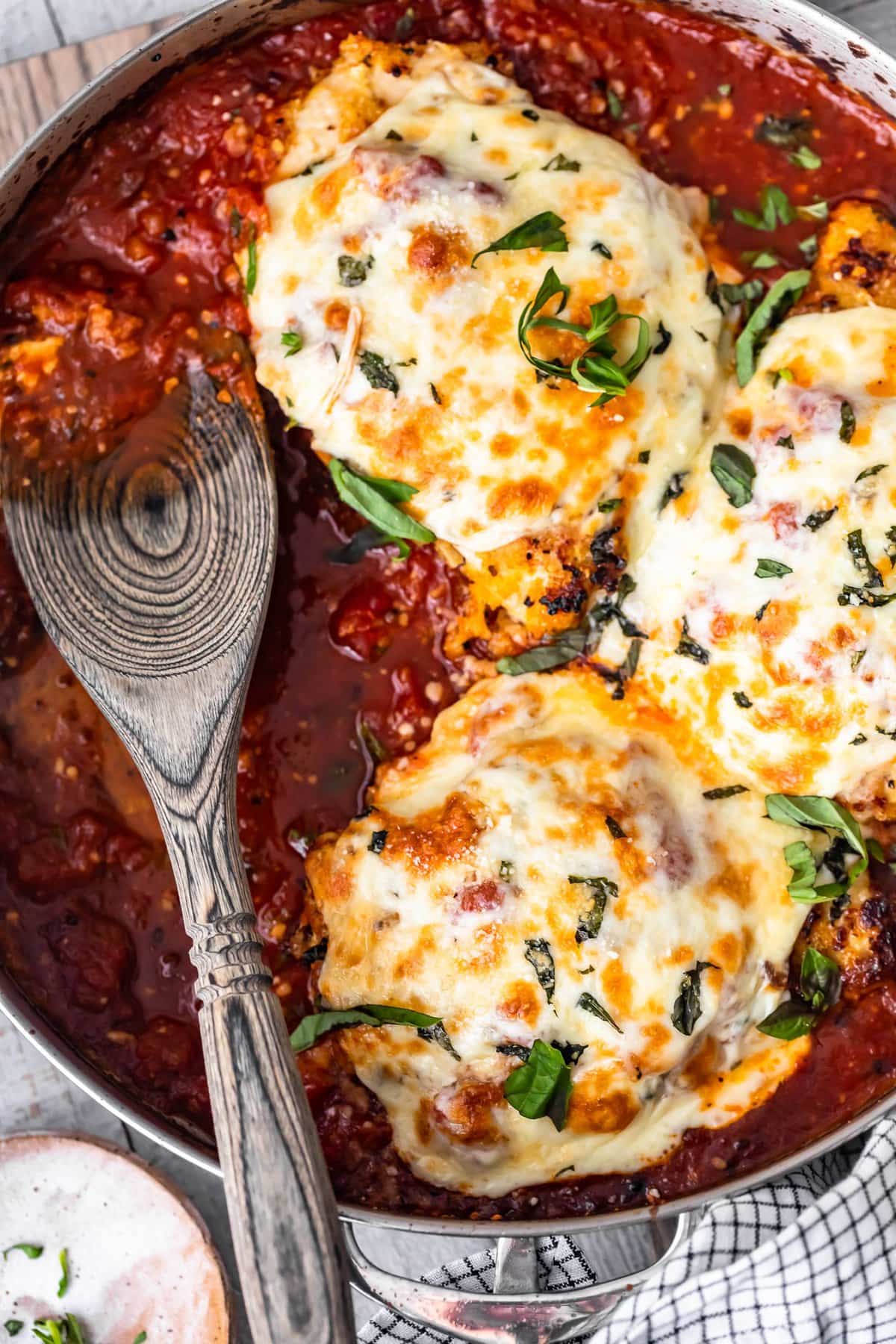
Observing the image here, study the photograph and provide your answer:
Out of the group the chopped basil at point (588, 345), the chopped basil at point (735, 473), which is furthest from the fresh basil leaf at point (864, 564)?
the chopped basil at point (588, 345)

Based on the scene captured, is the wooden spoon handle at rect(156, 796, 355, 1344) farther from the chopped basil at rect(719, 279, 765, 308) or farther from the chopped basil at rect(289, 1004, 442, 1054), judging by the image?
the chopped basil at rect(719, 279, 765, 308)

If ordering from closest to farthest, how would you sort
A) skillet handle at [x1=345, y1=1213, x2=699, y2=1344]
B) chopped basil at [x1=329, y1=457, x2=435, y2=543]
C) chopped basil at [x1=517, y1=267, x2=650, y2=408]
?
chopped basil at [x1=517, y1=267, x2=650, y2=408]
chopped basil at [x1=329, y1=457, x2=435, y2=543]
skillet handle at [x1=345, y1=1213, x2=699, y2=1344]

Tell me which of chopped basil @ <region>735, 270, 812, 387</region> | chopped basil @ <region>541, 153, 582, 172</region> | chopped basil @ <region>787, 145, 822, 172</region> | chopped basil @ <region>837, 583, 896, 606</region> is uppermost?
chopped basil @ <region>541, 153, 582, 172</region>

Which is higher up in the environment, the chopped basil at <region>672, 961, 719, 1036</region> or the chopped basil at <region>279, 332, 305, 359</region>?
the chopped basil at <region>279, 332, 305, 359</region>

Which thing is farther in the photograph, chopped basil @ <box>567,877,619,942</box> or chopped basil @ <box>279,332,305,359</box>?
chopped basil @ <box>279,332,305,359</box>

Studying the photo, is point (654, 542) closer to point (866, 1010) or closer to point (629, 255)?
point (629, 255)

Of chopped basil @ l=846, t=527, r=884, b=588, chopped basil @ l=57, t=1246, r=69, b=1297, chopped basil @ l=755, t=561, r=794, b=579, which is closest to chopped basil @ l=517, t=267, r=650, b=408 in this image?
chopped basil @ l=755, t=561, r=794, b=579
